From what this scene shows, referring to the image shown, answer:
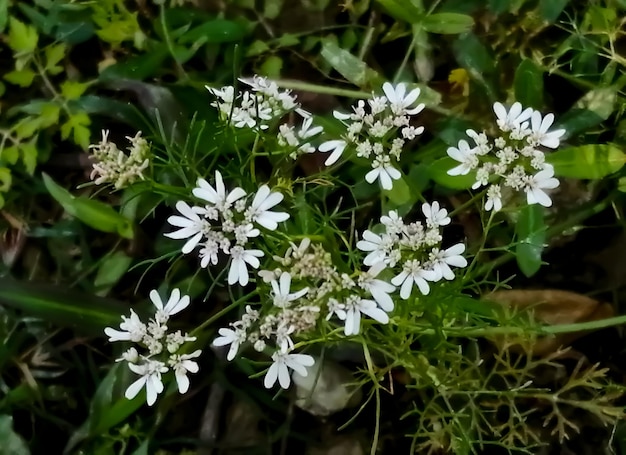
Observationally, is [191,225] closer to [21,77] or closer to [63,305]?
[63,305]

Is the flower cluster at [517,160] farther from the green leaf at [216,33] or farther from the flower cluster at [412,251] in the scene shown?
the green leaf at [216,33]

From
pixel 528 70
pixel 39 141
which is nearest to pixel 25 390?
pixel 39 141

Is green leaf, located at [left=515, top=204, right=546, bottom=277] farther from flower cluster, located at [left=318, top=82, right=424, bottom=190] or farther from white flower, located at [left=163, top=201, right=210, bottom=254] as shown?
white flower, located at [left=163, top=201, right=210, bottom=254]

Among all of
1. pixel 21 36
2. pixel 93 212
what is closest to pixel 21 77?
pixel 21 36

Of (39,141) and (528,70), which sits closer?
(528,70)

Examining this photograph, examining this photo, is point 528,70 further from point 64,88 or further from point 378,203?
point 64,88

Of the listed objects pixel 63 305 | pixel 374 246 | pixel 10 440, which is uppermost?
pixel 374 246
